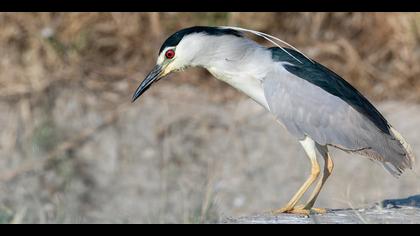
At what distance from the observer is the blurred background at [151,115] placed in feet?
24.3

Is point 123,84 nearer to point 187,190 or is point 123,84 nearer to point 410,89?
point 187,190

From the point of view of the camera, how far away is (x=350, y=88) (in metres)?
4.32

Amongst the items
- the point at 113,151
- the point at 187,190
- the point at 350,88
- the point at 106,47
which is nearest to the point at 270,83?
the point at 350,88

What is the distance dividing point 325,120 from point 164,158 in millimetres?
3538

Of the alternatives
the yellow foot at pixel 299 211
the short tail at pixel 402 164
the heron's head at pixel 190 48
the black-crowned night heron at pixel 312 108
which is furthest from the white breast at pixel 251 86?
the short tail at pixel 402 164

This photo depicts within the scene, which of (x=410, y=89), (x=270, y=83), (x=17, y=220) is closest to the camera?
(x=270, y=83)

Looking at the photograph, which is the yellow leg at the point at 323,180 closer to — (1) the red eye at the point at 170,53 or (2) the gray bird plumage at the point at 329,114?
(2) the gray bird plumage at the point at 329,114

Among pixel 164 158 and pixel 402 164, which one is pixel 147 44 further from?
pixel 402 164

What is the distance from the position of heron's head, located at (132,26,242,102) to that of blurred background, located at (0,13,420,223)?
277 centimetres

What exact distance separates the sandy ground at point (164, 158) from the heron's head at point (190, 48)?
278cm

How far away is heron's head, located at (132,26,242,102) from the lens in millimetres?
4418

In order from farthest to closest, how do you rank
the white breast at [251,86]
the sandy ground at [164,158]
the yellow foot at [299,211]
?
the sandy ground at [164,158]
the white breast at [251,86]
the yellow foot at [299,211]

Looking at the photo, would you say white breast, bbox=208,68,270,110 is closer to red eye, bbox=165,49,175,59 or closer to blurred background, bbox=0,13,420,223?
red eye, bbox=165,49,175,59
